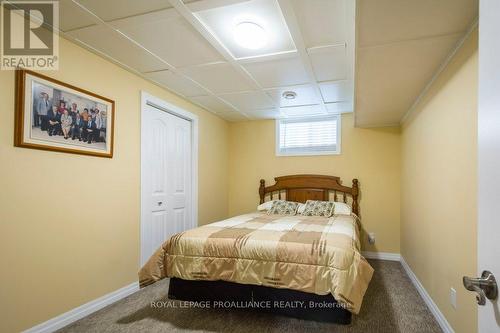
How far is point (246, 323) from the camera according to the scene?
2.15 meters

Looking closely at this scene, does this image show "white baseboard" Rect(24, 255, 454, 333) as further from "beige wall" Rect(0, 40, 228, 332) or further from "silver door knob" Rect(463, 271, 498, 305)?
"silver door knob" Rect(463, 271, 498, 305)

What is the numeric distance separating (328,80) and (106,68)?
7.31 ft

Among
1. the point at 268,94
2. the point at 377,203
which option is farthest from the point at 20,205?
the point at 377,203

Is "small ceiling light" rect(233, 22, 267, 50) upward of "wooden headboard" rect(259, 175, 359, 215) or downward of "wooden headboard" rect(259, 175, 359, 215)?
upward

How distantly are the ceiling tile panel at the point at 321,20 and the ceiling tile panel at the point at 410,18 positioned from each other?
285 millimetres

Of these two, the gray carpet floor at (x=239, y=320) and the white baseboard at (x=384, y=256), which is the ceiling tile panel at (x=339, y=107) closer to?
the white baseboard at (x=384, y=256)

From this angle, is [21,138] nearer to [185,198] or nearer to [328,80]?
[185,198]

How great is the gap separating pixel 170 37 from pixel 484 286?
229 centimetres

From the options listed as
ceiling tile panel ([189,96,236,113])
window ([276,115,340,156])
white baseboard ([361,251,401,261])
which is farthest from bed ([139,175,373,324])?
window ([276,115,340,156])

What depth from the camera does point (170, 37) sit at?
83.8 inches

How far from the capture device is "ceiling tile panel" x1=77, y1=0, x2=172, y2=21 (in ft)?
5.65

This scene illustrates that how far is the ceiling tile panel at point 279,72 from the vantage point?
2.57 m

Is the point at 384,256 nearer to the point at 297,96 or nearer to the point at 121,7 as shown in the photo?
the point at 297,96

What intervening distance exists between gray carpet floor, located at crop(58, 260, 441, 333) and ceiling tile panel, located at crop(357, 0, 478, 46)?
6.77 ft
